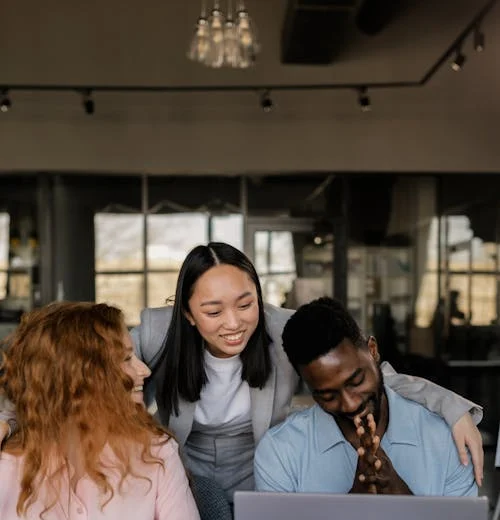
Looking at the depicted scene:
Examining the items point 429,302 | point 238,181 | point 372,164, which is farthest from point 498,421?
point 238,181

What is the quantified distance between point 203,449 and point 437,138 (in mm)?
5260

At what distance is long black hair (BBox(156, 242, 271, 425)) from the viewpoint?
2066 millimetres

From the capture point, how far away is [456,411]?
5.89 ft

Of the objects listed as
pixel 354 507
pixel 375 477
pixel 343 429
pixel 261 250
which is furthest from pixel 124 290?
pixel 354 507

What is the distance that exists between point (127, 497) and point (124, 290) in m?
5.64

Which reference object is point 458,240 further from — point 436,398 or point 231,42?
point 436,398

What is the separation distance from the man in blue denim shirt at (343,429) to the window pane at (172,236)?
5178 mm

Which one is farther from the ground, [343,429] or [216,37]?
[216,37]

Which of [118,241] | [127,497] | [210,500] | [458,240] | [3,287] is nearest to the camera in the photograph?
[127,497]

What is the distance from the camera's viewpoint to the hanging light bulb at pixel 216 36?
4195mm

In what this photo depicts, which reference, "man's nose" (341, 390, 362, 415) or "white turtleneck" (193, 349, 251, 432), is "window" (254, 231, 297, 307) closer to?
"white turtleneck" (193, 349, 251, 432)

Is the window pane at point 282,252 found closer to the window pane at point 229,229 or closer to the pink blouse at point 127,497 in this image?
the window pane at point 229,229

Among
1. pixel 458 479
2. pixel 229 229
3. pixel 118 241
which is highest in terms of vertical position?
pixel 229 229

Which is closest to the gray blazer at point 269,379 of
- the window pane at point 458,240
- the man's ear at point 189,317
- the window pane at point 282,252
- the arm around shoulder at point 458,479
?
the man's ear at point 189,317
